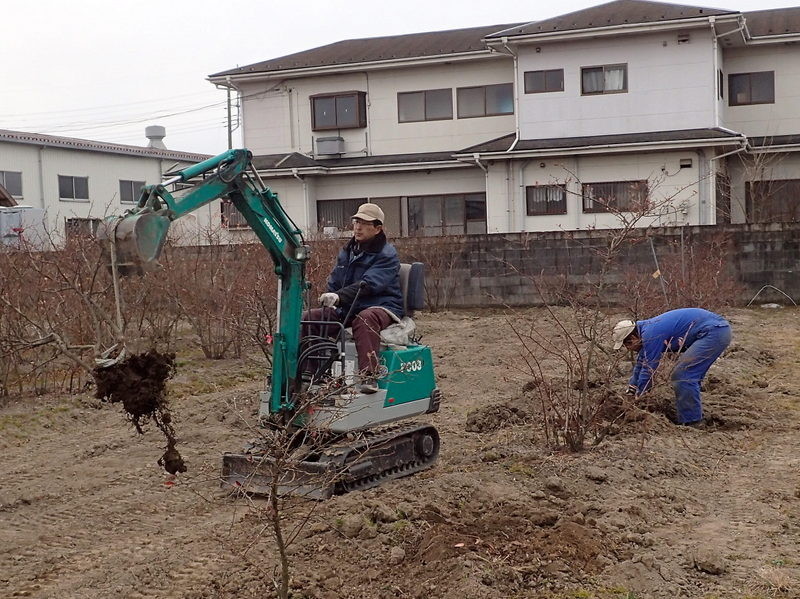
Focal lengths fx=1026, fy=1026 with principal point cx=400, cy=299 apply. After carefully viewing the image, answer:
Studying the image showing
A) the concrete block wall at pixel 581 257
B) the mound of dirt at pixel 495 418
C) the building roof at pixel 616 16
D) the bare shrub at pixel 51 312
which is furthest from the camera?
the building roof at pixel 616 16

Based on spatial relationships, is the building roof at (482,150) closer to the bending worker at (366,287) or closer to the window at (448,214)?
the window at (448,214)

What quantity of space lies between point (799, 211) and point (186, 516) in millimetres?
22778

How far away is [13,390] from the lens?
39.2 ft

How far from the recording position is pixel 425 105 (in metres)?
29.0

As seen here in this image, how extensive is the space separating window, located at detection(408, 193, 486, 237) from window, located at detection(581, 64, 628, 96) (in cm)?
401

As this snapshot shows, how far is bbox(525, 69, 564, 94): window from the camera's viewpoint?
26469 millimetres

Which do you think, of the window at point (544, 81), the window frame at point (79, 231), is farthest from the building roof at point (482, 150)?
the window frame at point (79, 231)

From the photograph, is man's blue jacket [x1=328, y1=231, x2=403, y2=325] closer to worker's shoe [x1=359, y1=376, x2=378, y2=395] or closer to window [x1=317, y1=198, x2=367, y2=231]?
worker's shoe [x1=359, y1=376, x2=378, y2=395]

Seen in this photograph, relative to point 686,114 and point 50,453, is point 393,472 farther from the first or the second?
point 686,114

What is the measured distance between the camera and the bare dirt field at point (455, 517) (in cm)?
562

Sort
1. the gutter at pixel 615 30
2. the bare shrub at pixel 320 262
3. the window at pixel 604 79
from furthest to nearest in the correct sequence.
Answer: the window at pixel 604 79, the gutter at pixel 615 30, the bare shrub at pixel 320 262

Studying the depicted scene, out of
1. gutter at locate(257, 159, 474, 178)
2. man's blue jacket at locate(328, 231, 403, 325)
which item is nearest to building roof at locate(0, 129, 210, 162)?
gutter at locate(257, 159, 474, 178)

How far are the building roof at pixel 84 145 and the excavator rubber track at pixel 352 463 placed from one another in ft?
91.8

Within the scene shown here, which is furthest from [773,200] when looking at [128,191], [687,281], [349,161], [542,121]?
[128,191]
